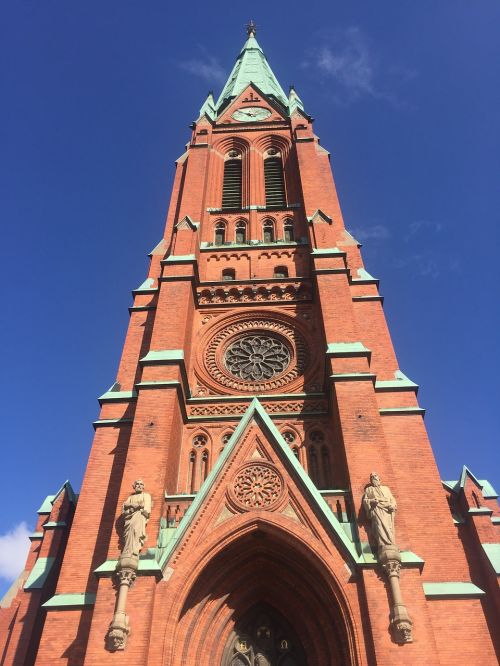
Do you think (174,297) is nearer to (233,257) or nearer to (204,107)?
(233,257)

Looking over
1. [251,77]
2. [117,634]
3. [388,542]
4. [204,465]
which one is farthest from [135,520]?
[251,77]

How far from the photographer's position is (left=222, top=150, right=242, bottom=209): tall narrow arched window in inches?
925

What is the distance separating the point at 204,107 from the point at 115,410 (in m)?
19.2

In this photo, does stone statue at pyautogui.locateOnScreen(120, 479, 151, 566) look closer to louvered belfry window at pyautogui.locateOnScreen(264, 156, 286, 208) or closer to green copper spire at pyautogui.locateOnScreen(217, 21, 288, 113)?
louvered belfry window at pyautogui.locateOnScreen(264, 156, 286, 208)

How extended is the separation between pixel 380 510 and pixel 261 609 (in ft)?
12.3

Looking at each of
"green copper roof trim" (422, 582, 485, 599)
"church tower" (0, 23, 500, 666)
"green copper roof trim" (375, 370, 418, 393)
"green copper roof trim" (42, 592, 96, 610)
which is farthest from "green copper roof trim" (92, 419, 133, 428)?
"green copper roof trim" (422, 582, 485, 599)

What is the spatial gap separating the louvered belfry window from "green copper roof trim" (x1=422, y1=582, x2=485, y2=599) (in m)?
14.6

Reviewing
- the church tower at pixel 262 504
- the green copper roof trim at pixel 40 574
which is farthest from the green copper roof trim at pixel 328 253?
the green copper roof trim at pixel 40 574

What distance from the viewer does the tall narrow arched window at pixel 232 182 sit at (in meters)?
23.5

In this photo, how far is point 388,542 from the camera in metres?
10.7

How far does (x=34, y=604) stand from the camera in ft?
45.0

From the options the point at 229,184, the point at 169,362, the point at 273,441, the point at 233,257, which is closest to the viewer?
the point at 273,441

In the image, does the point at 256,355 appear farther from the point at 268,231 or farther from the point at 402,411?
the point at 268,231

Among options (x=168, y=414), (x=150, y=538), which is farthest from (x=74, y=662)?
(x=168, y=414)
